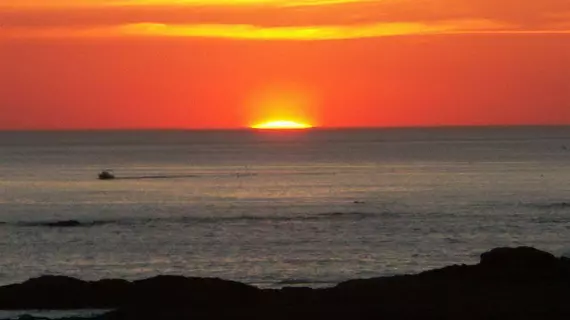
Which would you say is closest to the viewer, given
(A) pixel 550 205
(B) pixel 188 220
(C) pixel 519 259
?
(C) pixel 519 259

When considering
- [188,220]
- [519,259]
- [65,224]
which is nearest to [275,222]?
[188,220]

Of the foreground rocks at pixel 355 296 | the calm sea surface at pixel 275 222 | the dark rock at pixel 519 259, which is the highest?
the calm sea surface at pixel 275 222

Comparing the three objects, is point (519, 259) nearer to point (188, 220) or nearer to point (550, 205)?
point (188, 220)

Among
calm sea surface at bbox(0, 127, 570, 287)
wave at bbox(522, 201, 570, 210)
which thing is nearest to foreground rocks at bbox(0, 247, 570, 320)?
calm sea surface at bbox(0, 127, 570, 287)

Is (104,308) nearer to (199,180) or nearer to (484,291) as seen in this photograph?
(484,291)

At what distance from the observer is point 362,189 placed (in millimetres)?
101625

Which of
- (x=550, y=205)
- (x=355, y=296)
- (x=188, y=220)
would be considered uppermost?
(x=550, y=205)

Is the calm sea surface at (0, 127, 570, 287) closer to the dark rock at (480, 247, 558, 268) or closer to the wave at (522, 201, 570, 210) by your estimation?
the wave at (522, 201, 570, 210)

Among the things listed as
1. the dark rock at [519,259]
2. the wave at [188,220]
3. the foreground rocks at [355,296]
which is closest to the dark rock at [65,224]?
the wave at [188,220]

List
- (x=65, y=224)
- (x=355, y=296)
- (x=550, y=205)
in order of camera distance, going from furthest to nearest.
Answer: (x=550, y=205), (x=65, y=224), (x=355, y=296)

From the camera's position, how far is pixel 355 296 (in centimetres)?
2922

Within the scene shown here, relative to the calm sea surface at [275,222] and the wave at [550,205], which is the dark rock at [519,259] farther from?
the wave at [550,205]

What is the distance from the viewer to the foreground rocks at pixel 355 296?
2673 cm

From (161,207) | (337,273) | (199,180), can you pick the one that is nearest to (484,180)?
(199,180)
